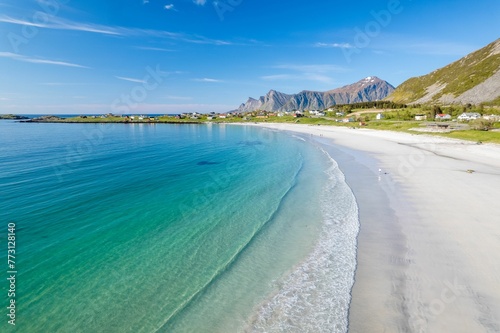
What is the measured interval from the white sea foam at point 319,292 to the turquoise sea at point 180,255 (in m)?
0.05

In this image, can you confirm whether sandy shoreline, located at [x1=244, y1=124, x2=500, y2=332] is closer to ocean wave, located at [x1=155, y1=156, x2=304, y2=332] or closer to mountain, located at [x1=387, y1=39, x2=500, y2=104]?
ocean wave, located at [x1=155, y1=156, x2=304, y2=332]

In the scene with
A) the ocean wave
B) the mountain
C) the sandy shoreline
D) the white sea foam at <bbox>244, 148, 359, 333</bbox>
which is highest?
the mountain

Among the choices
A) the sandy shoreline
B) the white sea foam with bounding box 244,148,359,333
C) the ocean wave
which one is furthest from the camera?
the ocean wave

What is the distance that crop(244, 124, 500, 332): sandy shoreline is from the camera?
8.89 metres

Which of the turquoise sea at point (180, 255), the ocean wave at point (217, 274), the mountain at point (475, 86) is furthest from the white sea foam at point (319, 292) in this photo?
the mountain at point (475, 86)

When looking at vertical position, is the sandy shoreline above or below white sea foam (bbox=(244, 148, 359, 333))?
above

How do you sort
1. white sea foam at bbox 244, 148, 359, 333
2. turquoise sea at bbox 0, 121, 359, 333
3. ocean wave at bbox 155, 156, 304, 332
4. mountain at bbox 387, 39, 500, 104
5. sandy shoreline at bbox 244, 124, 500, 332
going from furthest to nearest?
mountain at bbox 387, 39, 500, 104 → turquoise sea at bbox 0, 121, 359, 333 → ocean wave at bbox 155, 156, 304, 332 → white sea foam at bbox 244, 148, 359, 333 → sandy shoreline at bbox 244, 124, 500, 332

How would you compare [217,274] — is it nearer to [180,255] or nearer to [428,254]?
[180,255]

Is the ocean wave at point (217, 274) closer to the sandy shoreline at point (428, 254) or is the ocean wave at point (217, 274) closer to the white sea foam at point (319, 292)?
the white sea foam at point (319, 292)

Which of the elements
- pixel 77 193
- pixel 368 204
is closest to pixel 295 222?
pixel 368 204

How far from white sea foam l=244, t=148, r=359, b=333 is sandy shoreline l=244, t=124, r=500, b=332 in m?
0.49

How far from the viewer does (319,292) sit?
10.7m

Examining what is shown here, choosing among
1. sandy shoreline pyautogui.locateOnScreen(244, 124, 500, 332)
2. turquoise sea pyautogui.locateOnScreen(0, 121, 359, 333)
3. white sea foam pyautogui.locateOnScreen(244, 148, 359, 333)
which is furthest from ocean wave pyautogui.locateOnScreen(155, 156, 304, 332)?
sandy shoreline pyautogui.locateOnScreen(244, 124, 500, 332)

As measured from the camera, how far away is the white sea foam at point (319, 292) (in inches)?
355
